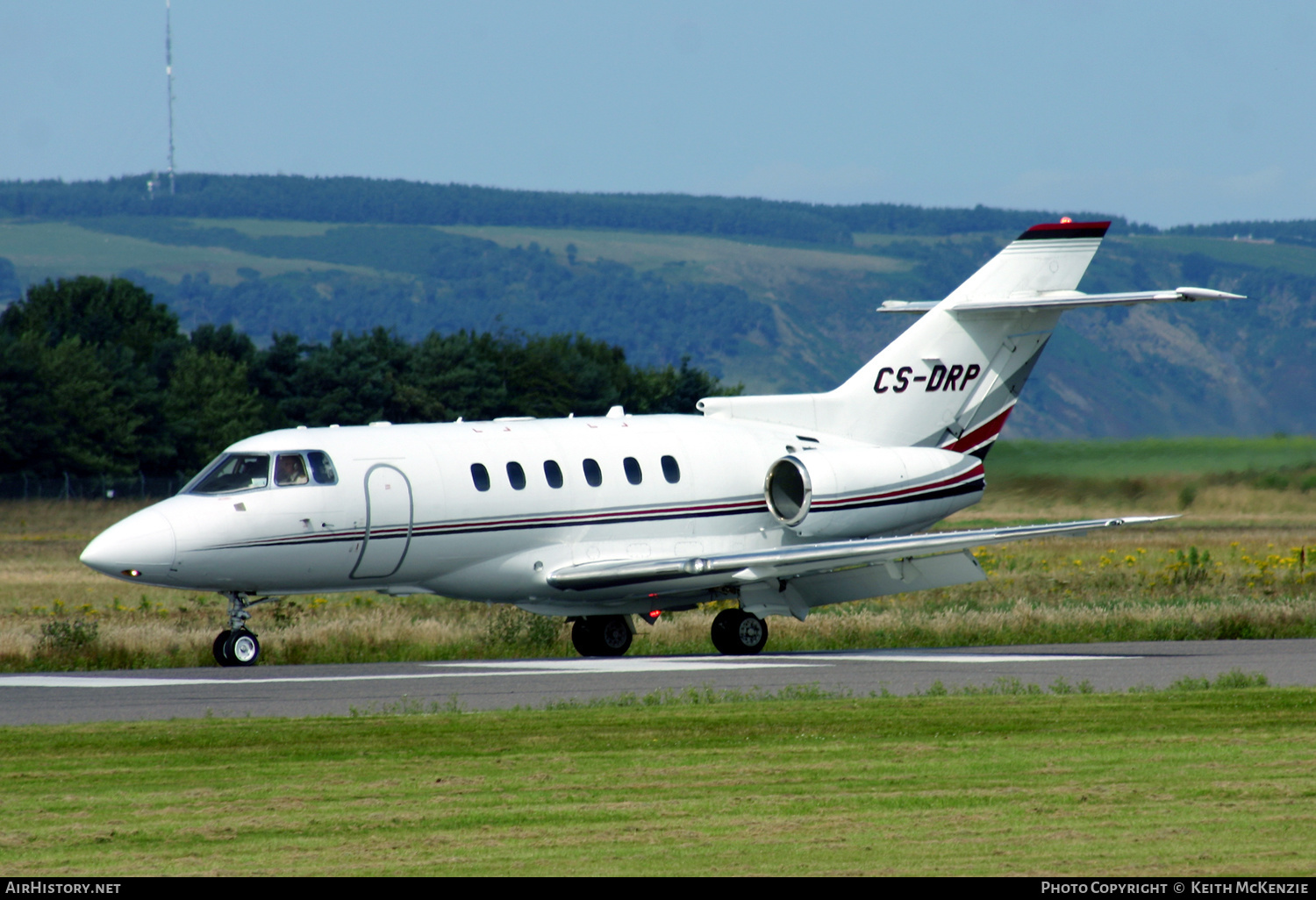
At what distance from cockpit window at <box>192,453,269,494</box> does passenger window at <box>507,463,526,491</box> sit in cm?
323

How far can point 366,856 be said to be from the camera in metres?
9.91

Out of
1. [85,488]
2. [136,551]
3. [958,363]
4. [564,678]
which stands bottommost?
[85,488]

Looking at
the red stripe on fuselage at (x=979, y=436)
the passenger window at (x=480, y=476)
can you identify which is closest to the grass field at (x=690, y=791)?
the passenger window at (x=480, y=476)

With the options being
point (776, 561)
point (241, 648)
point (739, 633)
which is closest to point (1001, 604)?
point (739, 633)

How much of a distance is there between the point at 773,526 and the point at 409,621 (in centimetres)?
562

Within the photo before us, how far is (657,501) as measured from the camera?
2573cm

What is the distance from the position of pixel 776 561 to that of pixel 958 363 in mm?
5614

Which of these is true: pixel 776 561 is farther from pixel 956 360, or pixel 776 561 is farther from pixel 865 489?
pixel 956 360

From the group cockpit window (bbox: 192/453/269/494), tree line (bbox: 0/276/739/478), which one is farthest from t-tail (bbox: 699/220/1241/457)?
tree line (bbox: 0/276/739/478)

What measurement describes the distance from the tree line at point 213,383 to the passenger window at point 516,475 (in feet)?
184

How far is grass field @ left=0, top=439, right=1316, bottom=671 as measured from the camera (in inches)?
1008

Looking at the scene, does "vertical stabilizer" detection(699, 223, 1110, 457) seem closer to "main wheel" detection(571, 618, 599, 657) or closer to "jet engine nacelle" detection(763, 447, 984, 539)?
"jet engine nacelle" detection(763, 447, 984, 539)
